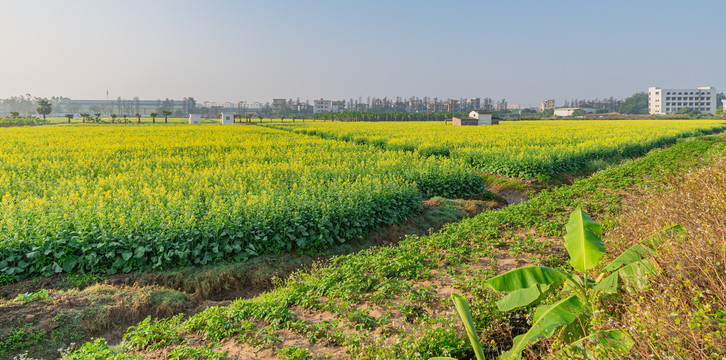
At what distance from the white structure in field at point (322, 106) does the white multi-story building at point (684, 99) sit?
125 metres

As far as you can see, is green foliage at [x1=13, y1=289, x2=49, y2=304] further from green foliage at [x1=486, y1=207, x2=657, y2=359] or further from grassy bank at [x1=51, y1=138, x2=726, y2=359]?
green foliage at [x1=486, y1=207, x2=657, y2=359]

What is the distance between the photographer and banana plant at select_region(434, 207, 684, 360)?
3.74m

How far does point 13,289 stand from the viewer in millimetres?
7031

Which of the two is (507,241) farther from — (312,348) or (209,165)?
(209,165)

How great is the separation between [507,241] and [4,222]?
10.0m

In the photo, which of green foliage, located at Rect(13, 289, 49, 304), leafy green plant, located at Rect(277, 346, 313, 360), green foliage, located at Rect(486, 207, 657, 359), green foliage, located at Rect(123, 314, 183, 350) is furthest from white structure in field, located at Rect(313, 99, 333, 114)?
green foliage, located at Rect(486, 207, 657, 359)

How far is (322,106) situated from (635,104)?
134m

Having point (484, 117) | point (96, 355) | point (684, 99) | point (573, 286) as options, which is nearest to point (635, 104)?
point (684, 99)

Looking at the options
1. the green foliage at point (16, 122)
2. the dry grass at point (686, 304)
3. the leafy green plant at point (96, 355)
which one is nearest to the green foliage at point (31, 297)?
the leafy green plant at point (96, 355)

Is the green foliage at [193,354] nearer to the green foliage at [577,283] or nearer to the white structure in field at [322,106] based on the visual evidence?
the green foliage at [577,283]

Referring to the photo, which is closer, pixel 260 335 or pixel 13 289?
pixel 260 335

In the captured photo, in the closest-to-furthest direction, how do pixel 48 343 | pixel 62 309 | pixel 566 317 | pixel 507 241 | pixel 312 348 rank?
1. pixel 566 317
2. pixel 312 348
3. pixel 48 343
4. pixel 62 309
5. pixel 507 241

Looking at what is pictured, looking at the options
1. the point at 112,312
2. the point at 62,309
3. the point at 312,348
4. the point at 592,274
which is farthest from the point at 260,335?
the point at 592,274

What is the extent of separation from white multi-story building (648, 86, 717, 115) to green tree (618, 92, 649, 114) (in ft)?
90.2
